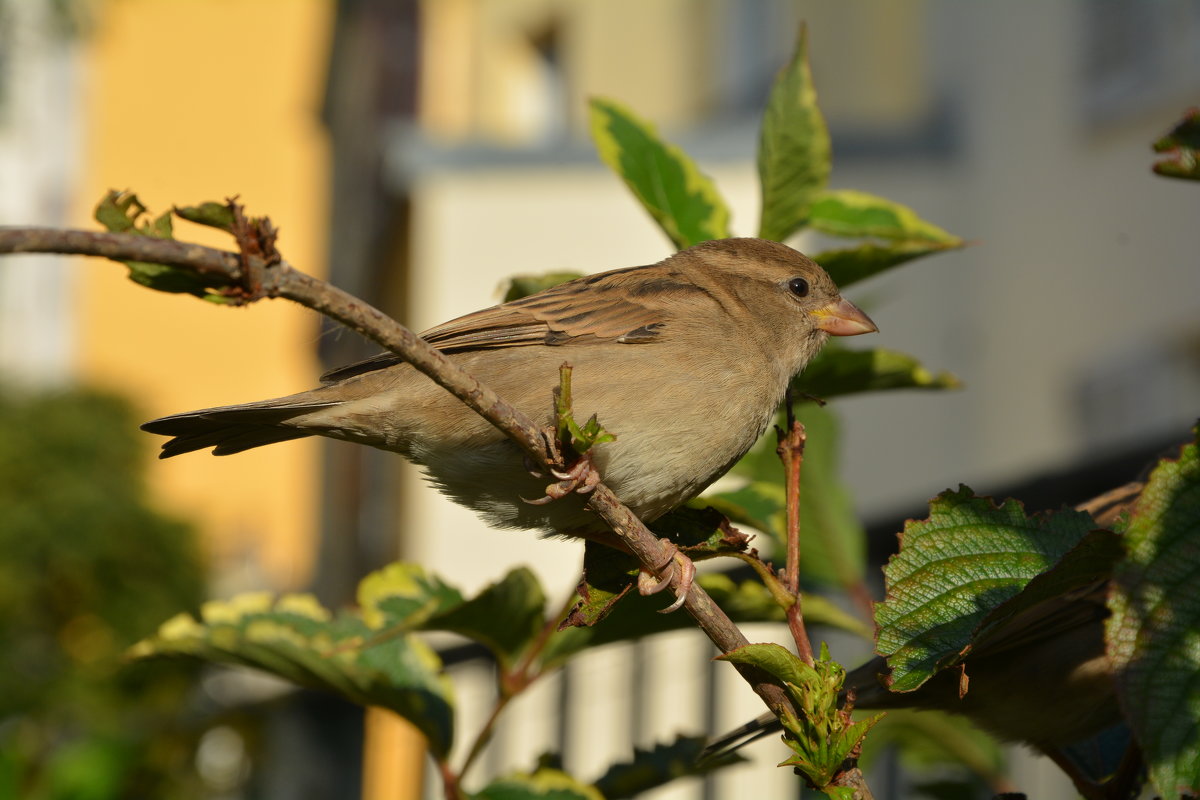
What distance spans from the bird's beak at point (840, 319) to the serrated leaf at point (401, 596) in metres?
0.91

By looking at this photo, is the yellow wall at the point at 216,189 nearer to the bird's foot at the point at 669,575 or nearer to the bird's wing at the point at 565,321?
the bird's wing at the point at 565,321

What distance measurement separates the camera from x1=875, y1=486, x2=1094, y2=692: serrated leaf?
1.40m

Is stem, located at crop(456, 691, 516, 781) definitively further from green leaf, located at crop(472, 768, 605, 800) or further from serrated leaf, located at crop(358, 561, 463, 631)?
serrated leaf, located at crop(358, 561, 463, 631)

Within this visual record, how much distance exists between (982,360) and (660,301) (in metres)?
7.36

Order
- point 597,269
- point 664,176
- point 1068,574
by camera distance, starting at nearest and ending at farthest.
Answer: point 1068,574
point 664,176
point 597,269

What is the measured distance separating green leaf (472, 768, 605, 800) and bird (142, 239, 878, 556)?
0.36m

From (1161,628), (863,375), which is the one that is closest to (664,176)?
(863,375)

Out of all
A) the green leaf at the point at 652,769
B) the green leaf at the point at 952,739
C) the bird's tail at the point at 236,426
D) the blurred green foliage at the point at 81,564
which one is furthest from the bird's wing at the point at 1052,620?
the blurred green foliage at the point at 81,564

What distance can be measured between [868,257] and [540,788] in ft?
3.12

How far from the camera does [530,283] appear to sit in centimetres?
233

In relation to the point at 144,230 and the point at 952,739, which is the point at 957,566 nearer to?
the point at 144,230

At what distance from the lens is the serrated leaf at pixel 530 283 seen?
2312 millimetres

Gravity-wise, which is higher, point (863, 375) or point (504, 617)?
point (863, 375)

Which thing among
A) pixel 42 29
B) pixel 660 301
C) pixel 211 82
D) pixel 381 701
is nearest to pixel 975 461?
pixel 42 29
